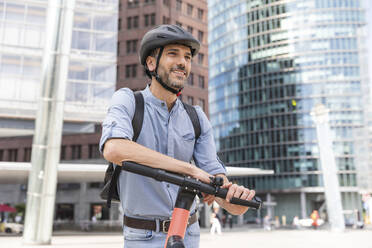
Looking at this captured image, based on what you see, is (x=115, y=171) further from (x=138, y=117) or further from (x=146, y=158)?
(x=146, y=158)

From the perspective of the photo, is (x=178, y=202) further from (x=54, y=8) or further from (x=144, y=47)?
(x=54, y=8)

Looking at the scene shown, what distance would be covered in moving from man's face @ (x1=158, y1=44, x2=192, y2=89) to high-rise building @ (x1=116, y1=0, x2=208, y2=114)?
49.8 m

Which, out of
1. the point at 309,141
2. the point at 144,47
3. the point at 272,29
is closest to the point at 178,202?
the point at 144,47

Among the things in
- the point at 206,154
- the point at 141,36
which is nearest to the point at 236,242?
the point at 206,154

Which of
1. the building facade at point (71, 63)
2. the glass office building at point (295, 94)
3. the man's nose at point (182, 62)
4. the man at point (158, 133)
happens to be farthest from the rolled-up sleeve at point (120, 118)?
the glass office building at point (295, 94)

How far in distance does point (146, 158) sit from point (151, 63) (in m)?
0.68

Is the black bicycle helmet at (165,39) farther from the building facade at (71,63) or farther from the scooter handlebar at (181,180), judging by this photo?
the building facade at (71,63)

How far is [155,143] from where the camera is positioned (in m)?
2.06

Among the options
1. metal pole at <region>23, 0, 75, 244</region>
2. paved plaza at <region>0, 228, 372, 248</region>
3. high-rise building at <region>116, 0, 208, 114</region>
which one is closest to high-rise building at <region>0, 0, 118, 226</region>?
paved plaza at <region>0, 228, 372, 248</region>

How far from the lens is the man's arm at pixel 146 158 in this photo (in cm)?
164

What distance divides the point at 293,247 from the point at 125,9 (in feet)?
149

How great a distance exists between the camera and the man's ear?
212cm

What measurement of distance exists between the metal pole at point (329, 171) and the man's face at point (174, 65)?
101 ft

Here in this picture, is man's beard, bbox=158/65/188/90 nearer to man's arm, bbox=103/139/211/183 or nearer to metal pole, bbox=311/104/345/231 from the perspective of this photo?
man's arm, bbox=103/139/211/183
